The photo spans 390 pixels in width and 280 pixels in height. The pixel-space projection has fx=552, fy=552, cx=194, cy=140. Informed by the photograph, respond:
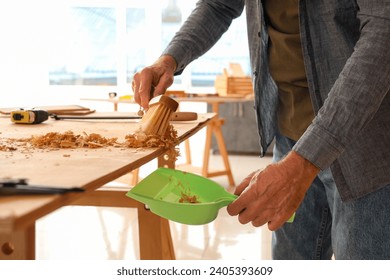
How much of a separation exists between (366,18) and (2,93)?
25.8 feet

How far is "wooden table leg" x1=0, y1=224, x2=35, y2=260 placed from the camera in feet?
2.79

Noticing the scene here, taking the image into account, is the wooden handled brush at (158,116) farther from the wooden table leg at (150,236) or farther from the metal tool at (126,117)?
the wooden table leg at (150,236)

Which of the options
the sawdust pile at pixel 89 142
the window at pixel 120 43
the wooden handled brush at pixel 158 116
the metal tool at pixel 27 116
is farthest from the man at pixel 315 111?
the window at pixel 120 43

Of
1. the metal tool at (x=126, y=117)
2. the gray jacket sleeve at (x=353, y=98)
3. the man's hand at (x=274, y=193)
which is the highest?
the gray jacket sleeve at (x=353, y=98)

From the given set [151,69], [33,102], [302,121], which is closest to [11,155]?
[151,69]

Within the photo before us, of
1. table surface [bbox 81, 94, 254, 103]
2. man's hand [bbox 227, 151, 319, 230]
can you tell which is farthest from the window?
man's hand [bbox 227, 151, 319, 230]

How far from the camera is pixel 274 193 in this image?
0.94 metres

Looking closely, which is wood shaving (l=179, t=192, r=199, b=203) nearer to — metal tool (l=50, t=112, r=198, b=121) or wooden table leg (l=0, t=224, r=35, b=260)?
wooden table leg (l=0, t=224, r=35, b=260)

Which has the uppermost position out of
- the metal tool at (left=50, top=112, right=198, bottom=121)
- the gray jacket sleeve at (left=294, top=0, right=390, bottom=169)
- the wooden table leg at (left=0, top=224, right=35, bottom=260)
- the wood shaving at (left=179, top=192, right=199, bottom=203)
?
the gray jacket sleeve at (left=294, top=0, right=390, bottom=169)

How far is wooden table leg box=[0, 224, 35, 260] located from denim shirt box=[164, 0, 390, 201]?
49 cm

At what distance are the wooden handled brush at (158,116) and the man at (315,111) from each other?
0.13 metres

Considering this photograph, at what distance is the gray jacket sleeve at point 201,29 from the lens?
154 centimetres

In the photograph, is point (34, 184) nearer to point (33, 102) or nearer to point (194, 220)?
point (194, 220)

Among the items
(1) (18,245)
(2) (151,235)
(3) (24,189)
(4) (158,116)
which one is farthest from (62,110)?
(3) (24,189)
